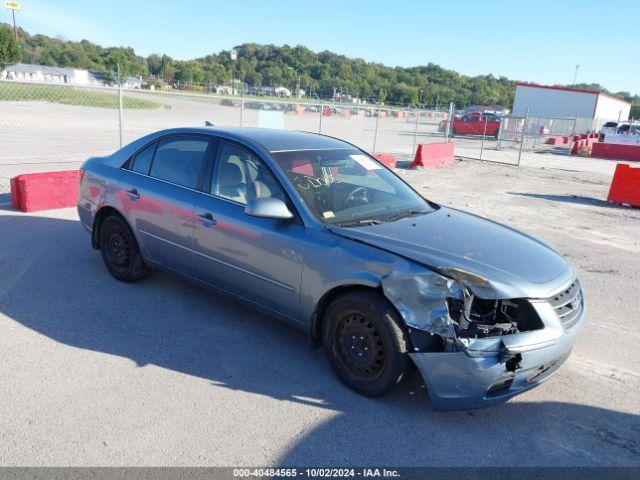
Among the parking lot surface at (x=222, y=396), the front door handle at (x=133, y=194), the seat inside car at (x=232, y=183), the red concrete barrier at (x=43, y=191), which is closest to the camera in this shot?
the parking lot surface at (x=222, y=396)

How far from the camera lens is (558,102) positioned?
4900cm

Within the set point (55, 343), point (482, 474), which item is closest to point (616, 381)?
point (482, 474)

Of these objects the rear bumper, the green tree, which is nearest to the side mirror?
the rear bumper

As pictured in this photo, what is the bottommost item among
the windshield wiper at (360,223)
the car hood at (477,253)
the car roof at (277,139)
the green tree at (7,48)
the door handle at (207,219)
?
the door handle at (207,219)

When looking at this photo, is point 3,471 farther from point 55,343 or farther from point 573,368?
point 573,368

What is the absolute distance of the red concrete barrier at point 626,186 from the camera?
36.7ft

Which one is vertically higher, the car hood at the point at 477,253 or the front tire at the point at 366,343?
the car hood at the point at 477,253

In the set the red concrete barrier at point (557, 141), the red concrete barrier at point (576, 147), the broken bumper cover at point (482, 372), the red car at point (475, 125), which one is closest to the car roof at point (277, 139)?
Result: the broken bumper cover at point (482, 372)

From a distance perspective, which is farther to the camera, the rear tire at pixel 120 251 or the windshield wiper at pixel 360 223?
the rear tire at pixel 120 251

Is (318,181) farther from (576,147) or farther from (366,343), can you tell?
(576,147)

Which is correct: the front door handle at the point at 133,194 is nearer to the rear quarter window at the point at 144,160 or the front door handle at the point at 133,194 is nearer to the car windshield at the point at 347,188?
the rear quarter window at the point at 144,160

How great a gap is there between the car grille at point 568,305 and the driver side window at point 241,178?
77.7 inches

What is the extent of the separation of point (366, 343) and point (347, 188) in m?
1.38

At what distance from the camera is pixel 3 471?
2.58m
